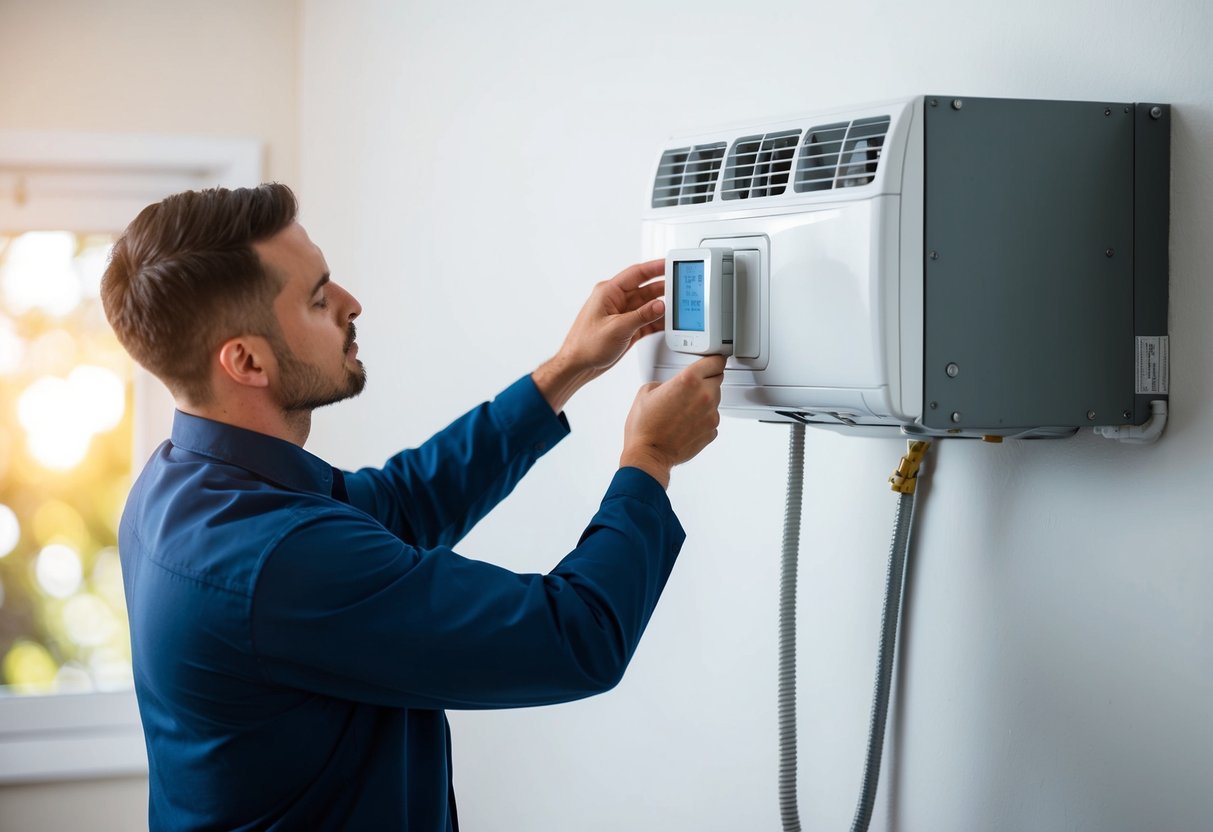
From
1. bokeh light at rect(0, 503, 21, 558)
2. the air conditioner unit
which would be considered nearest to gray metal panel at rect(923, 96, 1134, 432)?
the air conditioner unit

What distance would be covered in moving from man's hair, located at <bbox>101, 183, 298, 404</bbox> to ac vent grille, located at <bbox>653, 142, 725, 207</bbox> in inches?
15.4

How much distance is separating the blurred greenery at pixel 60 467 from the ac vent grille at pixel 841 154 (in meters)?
1.82

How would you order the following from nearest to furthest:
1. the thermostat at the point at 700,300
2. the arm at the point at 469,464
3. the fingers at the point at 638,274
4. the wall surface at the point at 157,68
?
the thermostat at the point at 700,300 < the fingers at the point at 638,274 < the arm at the point at 469,464 < the wall surface at the point at 157,68

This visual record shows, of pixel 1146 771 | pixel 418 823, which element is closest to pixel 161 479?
pixel 418 823

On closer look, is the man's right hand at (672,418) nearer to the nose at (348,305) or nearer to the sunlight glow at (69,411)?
the nose at (348,305)

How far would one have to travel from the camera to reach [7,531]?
2.35 m

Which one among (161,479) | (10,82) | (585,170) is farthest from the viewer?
(10,82)

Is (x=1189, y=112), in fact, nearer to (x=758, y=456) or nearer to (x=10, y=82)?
(x=758, y=456)

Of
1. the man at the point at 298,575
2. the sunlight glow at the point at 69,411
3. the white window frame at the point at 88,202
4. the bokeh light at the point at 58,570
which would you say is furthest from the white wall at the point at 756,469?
the bokeh light at the point at 58,570

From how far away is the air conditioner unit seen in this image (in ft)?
3.08

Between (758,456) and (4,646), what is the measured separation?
1760mm

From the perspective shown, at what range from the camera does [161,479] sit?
3.59 feet

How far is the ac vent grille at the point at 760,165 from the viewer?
1.03 meters

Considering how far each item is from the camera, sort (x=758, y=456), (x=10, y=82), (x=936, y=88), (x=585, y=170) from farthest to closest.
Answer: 1. (x=10, y=82)
2. (x=585, y=170)
3. (x=758, y=456)
4. (x=936, y=88)
